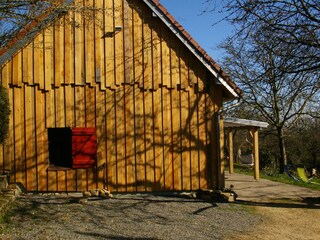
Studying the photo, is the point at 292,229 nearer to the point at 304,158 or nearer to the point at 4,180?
the point at 4,180

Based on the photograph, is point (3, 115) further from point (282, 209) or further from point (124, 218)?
point (282, 209)

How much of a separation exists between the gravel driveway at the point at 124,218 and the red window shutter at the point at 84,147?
108 centimetres

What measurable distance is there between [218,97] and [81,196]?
5.14 m

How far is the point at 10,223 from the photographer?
8.37 meters

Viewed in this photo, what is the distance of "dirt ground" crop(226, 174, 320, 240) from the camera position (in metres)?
8.94

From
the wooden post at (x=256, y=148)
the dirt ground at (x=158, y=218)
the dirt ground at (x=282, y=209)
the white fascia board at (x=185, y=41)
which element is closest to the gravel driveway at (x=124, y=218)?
the dirt ground at (x=158, y=218)

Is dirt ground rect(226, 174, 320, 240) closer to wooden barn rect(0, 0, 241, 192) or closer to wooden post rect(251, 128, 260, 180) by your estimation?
wooden post rect(251, 128, 260, 180)

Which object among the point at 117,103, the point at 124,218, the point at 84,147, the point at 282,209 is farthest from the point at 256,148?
the point at 124,218

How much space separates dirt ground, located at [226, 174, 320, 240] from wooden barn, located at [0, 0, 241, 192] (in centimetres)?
175

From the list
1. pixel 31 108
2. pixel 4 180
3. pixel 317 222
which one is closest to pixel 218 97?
pixel 317 222

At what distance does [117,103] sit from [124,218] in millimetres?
4004

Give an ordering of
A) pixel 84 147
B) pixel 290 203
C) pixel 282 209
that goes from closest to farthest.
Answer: pixel 282 209 → pixel 84 147 → pixel 290 203

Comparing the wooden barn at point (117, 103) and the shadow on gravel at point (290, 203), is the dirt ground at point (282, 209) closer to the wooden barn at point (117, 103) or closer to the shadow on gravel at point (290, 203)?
the shadow on gravel at point (290, 203)

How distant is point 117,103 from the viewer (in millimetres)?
12258
